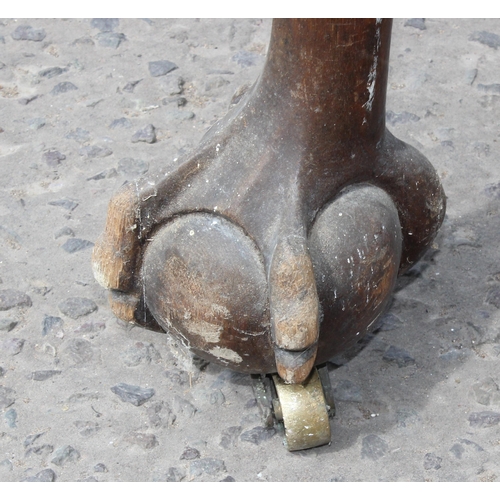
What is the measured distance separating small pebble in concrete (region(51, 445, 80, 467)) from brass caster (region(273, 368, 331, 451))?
622mm

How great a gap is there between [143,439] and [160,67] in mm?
1981

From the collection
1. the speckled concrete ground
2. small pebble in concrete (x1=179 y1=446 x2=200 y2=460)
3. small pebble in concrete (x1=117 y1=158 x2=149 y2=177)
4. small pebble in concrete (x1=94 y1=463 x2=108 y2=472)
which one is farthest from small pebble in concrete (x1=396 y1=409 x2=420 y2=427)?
small pebble in concrete (x1=117 y1=158 x2=149 y2=177)

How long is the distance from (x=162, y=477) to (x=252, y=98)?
1.10 metres

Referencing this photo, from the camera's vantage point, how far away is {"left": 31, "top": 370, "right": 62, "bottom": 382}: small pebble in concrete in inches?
115

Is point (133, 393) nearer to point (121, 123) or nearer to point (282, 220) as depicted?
point (282, 220)

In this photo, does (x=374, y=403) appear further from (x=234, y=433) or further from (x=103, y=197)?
(x=103, y=197)

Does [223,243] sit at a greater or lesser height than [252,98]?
lesser

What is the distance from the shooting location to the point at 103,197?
358cm

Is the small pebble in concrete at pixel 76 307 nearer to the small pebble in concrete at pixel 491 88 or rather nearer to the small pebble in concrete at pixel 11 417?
the small pebble in concrete at pixel 11 417

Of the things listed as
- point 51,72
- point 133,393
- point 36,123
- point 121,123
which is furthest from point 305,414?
point 51,72

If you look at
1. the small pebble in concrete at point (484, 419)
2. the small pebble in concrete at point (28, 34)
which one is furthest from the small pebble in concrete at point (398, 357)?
the small pebble in concrete at point (28, 34)

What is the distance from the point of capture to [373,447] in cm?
272

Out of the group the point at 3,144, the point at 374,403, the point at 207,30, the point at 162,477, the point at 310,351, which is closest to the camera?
the point at 310,351

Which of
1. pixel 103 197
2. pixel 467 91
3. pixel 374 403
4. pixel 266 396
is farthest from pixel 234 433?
pixel 467 91
